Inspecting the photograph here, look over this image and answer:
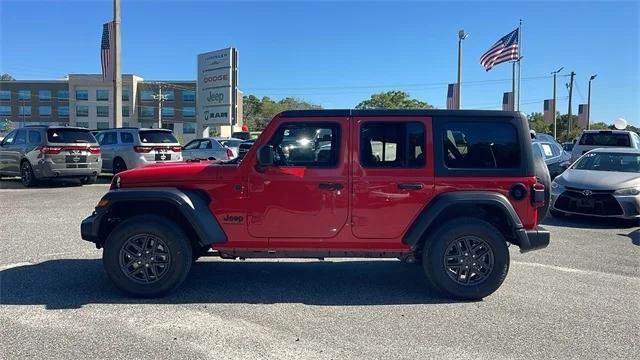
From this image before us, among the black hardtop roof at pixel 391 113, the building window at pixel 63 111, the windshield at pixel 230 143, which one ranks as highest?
the building window at pixel 63 111

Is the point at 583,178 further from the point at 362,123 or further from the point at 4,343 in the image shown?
the point at 4,343

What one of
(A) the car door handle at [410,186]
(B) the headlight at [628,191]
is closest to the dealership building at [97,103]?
(B) the headlight at [628,191]

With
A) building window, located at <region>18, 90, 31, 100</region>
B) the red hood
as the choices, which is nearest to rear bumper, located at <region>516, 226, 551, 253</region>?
the red hood

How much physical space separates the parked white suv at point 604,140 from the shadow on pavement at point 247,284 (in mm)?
13100

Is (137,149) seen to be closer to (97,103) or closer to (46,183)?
(46,183)

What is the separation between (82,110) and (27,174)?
77.7 m

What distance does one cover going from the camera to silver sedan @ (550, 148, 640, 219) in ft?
31.4

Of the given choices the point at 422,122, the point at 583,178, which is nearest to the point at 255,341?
the point at 422,122

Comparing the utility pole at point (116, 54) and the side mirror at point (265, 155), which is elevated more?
the utility pole at point (116, 54)


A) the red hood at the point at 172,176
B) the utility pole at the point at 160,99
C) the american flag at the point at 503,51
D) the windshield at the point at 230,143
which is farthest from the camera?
the utility pole at the point at 160,99

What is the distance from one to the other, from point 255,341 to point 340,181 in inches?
70.6

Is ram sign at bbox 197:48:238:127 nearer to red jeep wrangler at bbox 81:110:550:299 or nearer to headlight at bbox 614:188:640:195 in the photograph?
headlight at bbox 614:188:640:195

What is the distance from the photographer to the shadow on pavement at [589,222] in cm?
984

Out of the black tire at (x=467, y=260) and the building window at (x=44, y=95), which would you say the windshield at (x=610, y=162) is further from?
the building window at (x=44, y=95)
